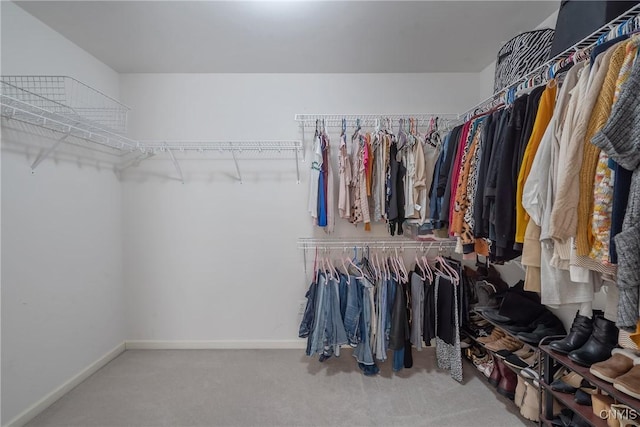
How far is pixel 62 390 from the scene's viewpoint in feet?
5.96

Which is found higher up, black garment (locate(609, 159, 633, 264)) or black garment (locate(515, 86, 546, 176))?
black garment (locate(515, 86, 546, 176))

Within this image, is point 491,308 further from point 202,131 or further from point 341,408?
point 202,131

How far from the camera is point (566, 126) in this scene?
3.13 ft

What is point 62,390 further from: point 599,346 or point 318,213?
point 599,346

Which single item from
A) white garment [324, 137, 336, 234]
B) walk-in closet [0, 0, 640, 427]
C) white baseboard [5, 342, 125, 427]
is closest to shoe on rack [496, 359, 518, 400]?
walk-in closet [0, 0, 640, 427]

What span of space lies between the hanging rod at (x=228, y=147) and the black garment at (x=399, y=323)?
1.32m

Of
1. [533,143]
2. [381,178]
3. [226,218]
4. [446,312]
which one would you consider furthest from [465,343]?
[226,218]

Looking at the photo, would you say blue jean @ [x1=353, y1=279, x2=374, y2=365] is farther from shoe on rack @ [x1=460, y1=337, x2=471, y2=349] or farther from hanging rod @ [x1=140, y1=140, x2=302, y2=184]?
hanging rod @ [x1=140, y1=140, x2=302, y2=184]

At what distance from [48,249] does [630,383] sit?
3.15m

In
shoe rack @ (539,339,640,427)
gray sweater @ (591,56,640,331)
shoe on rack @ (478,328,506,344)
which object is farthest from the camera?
shoe on rack @ (478,328,506,344)

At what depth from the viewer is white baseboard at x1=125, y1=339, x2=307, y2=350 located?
2.44m

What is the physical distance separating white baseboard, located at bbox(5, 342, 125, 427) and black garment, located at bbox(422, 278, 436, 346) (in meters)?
2.61

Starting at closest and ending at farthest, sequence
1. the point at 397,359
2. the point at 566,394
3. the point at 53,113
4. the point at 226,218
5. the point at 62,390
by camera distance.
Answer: the point at 566,394 → the point at 53,113 → the point at 62,390 → the point at 397,359 → the point at 226,218

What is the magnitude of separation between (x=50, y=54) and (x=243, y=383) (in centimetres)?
271
